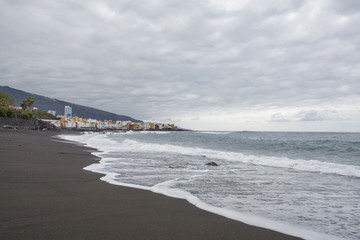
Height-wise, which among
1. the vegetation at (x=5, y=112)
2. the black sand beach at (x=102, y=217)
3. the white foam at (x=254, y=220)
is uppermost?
the vegetation at (x=5, y=112)

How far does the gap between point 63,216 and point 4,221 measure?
701 mm

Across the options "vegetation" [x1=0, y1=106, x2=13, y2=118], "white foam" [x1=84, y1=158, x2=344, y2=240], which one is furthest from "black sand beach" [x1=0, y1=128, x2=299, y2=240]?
"vegetation" [x1=0, y1=106, x2=13, y2=118]

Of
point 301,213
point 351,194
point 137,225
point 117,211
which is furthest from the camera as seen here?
point 351,194

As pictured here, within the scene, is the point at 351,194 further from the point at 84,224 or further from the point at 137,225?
the point at 84,224

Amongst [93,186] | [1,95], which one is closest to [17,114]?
[1,95]

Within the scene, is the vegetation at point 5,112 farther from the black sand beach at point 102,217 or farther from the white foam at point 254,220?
the white foam at point 254,220

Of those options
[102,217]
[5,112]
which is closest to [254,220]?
[102,217]

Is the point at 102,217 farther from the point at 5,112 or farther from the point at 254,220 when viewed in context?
the point at 5,112

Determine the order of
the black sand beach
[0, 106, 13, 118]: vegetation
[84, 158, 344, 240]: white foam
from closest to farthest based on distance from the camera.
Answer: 1. the black sand beach
2. [84, 158, 344, 240]: white foam
3. [0, 106, 13, 118]: vegetation

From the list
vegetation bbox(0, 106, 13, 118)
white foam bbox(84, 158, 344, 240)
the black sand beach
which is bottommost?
white foam bbox(84, 158, 344, 240)

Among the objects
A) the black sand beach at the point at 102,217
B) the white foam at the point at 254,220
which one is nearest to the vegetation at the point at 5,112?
the black sand beach at the point at 102,217

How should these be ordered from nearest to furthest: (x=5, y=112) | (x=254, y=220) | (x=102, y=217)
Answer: (x=102, y=217), (x=254, y=220), (x=5, y=112)

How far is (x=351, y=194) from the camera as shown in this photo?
6.85 meters

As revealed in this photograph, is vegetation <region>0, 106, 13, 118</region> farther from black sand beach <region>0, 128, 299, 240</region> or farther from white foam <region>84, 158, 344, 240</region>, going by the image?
white foam <region>84, 158, 344, 240</region>
